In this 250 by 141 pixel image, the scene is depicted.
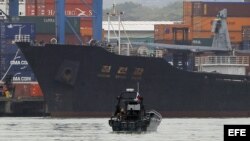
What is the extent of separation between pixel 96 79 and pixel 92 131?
78.9 feet

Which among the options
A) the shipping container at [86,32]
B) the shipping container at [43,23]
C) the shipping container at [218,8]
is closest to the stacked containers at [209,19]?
the shipping container at [218,8]

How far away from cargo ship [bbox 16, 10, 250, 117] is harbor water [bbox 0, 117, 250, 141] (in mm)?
3245

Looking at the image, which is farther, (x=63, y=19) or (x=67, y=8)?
(x=67, y=8)

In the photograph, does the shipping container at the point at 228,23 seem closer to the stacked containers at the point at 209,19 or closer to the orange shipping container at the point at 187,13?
the stacked containers at the point at 209,19

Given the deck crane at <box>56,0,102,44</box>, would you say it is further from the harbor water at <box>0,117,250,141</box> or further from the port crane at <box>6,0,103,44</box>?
the harbor water at <box>0,117,250,141</box>

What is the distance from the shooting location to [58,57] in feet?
341

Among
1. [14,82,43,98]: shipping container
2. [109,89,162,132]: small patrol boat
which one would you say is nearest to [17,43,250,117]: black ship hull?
[14,82,43,98]: shipping container

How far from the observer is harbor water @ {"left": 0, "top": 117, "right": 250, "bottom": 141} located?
237 ft

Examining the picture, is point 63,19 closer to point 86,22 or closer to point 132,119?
point 86,22

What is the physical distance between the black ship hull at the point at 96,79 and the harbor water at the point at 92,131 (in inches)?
127

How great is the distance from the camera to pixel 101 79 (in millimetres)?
104125

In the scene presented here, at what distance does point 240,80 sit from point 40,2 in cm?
2983

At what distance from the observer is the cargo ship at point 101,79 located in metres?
104

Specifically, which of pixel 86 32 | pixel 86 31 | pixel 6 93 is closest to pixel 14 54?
pixel 6 93
